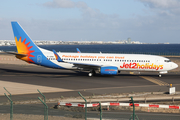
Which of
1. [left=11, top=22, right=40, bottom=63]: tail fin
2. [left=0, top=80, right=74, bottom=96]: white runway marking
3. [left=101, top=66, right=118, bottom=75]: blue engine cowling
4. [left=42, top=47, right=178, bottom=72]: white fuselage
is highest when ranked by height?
[left=11, top=22, right=40, bottom=63]: tail fin

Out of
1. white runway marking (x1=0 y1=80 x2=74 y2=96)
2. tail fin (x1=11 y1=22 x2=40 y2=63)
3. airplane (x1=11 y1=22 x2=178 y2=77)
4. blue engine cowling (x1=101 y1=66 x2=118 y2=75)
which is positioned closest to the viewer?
white runway marking (x1=0 y1=80 x2=74 y2=96)

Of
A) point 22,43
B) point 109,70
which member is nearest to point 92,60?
point 109,70

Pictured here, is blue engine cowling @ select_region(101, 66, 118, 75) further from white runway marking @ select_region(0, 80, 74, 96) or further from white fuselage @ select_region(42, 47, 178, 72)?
white runway marking @ select_region(0, 80, 74, 96)

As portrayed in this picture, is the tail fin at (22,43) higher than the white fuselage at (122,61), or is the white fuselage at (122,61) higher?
the tail fin at (22,43)

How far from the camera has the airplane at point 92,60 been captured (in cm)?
3938

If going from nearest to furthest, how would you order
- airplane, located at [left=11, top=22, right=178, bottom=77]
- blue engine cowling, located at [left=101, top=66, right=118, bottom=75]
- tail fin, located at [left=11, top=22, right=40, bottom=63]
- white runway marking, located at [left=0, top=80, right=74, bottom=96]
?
white runway marking, located at [left=0, top=80, right=74, bottom=96]
blue engine cowling, located at [left=101, top=66, right=118, bottom=75]
airplane, located at [left=11, top=22, right=178, bottom=77]
tail fin, located at [left=11, top=22, right=40, bottom=63]

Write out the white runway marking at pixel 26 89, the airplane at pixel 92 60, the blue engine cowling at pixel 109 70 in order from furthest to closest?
the airplane at pixel 92 60 → the blue engine cowling at pixel 109 70 → the white runway marking at pixel 26 89

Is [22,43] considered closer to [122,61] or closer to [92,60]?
[92,60]

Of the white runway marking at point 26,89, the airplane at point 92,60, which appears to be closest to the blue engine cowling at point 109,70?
the airplane at point 92,60

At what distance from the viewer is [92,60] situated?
40531 millimetres

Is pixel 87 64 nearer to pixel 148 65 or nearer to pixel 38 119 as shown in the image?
pixel 148 65

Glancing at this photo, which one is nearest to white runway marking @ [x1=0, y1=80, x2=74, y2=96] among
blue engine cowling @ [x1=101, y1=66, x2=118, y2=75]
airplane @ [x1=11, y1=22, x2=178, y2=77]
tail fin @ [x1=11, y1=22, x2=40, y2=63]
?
airplane @ [x1=11, y1=22, x2=178, y2=77]

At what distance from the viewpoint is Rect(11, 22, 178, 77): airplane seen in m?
39.4

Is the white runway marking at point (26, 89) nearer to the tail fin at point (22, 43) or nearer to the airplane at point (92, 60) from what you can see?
the airplane at point (92, 60)
